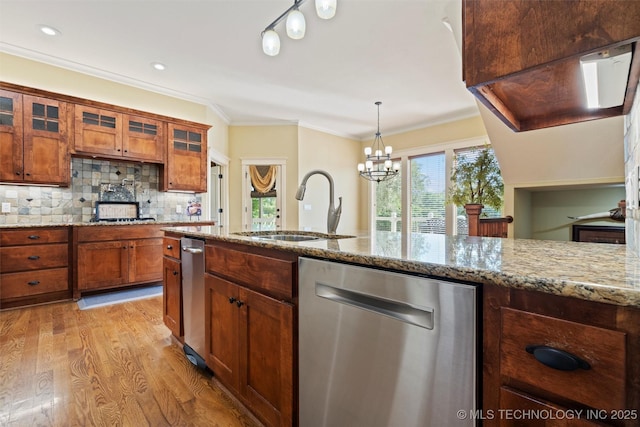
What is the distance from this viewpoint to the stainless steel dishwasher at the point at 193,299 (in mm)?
1807

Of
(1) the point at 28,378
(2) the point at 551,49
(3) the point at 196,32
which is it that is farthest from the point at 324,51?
(1) the point at 28,378

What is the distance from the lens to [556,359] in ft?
1.90

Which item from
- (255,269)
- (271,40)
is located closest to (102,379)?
(255,269)

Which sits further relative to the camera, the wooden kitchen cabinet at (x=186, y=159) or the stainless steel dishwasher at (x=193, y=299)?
the wooden kitchen cabinet at (x=186, y=159)

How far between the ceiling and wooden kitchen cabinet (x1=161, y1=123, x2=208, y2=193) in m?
0.61

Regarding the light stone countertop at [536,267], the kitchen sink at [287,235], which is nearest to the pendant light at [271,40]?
the kitchen sink at [287,235]

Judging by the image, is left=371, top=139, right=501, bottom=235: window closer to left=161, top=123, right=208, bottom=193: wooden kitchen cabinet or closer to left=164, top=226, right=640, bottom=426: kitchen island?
left=161, top=123, right=208, bottom=193: wooden kitchen cabinet

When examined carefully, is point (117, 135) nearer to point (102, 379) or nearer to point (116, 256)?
point (116, 256)

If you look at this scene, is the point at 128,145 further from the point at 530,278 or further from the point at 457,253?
the point at 530,278

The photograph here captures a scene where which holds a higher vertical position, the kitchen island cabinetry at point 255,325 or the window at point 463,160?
the window at point 463,160

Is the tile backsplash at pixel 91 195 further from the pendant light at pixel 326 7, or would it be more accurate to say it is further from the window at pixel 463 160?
the window at pixel 463 160

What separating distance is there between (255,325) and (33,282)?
3212 mm

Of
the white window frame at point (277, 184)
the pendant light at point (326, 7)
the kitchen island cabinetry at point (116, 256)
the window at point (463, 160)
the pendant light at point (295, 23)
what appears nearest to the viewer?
the pendant light at point (326, 7)

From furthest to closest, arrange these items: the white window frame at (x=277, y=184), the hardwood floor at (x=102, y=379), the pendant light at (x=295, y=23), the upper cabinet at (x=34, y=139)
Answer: the white window frame at (x=277, y=184), the upper cabinet at (x=34, y=139), the pendant light at (x=295, y=23), the hardwood floor at (x=102, y=379)
